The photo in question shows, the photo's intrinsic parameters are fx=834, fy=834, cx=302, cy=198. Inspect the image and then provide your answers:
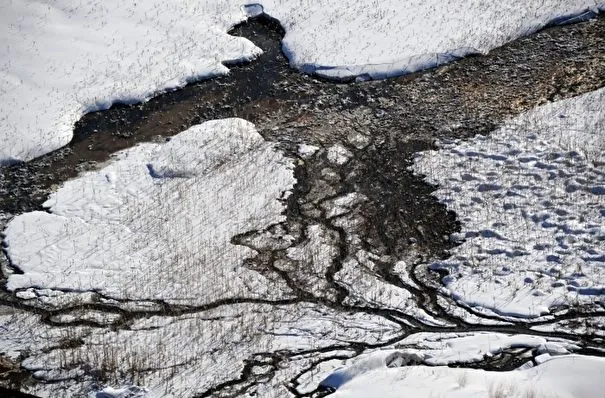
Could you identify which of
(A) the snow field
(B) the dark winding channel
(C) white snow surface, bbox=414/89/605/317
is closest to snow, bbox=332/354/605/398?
(A) the snow field

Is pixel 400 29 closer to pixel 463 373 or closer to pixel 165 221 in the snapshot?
pixel 165 221

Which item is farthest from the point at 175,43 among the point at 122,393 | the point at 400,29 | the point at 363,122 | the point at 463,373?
the point at 463,373

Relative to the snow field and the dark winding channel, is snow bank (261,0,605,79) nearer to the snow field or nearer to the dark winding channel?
the dark winding channel

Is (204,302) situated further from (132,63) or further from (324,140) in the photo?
(132,63)

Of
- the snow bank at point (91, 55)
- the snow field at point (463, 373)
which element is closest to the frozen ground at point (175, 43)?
the snow bank at point (91, 55)

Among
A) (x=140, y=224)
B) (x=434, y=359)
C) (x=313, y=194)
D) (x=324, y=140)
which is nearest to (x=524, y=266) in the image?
(x=434, y=359)
